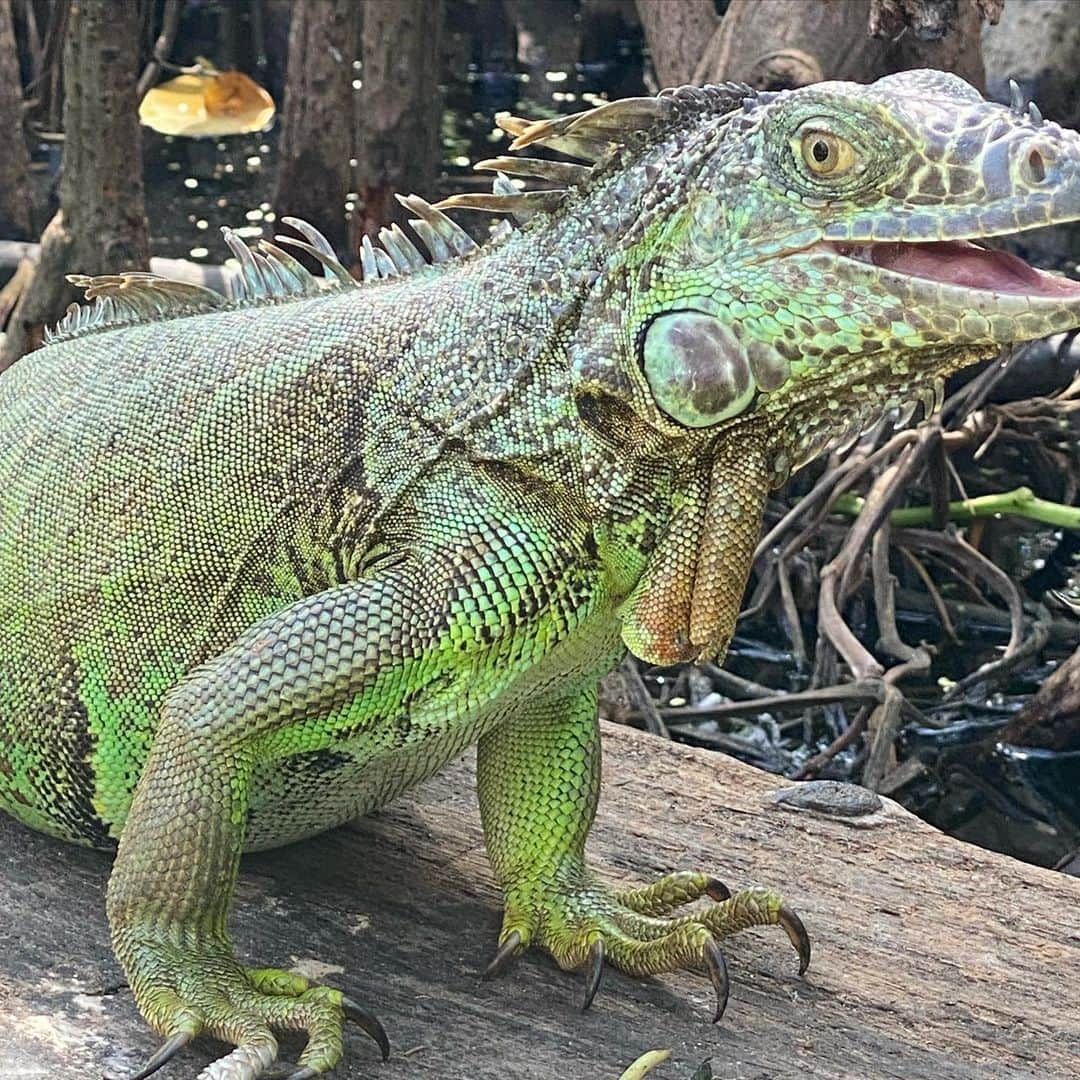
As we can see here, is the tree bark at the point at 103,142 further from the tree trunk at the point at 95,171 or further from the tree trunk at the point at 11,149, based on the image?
the tree trunk at the point at 11,149

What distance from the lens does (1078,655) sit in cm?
595

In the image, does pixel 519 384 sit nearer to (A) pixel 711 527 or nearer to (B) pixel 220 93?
(A) pixel 711 527

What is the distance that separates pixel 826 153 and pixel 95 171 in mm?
5124

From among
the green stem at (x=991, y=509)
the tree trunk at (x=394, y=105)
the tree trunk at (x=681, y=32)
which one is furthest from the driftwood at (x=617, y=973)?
the tree trunk at (x=394, y=105)

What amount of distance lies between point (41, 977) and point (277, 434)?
3.96 feet

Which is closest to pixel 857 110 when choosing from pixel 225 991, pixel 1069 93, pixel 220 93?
pixel 225 991

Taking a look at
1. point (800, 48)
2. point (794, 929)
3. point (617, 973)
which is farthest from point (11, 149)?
point (794, 929)

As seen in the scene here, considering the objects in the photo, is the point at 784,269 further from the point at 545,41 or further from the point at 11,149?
the point at 545,41

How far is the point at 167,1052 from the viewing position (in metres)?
3.01

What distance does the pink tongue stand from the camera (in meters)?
2.80

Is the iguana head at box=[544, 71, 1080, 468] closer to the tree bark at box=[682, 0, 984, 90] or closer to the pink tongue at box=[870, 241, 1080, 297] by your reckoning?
the pink tongue at box=[870, 241, 1080, 297]

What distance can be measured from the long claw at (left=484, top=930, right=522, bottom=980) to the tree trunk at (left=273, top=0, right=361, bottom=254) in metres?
7.15

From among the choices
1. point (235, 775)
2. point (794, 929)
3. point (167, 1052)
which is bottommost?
point (794, 929)

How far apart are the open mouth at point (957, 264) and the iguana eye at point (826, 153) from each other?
13 centimetres
